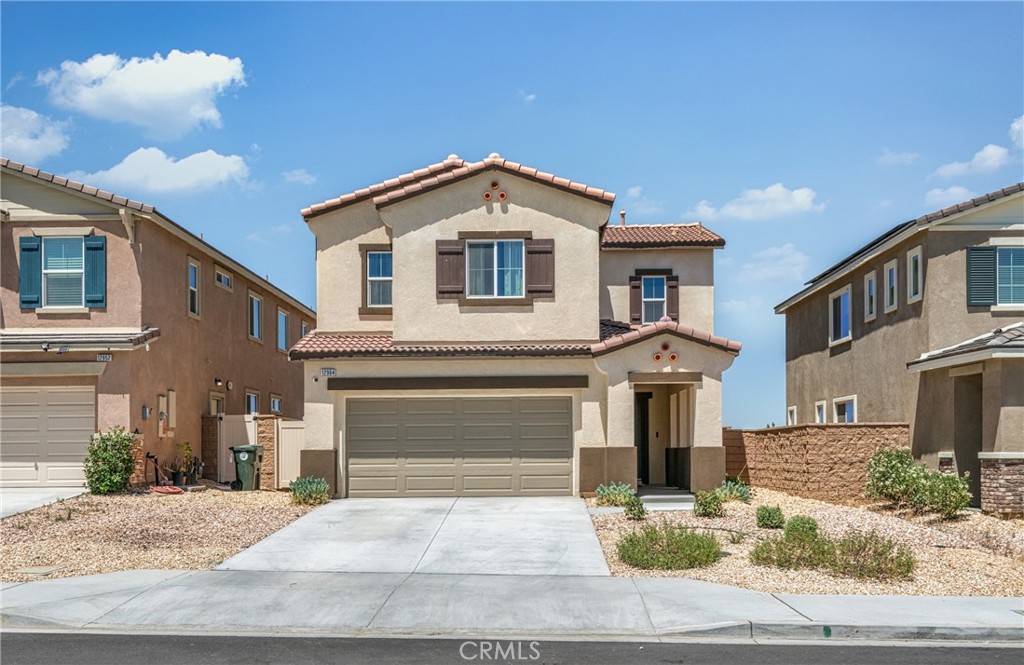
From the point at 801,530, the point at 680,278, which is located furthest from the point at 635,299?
the point at 801,530

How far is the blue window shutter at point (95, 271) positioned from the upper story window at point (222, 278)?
5.43 metres

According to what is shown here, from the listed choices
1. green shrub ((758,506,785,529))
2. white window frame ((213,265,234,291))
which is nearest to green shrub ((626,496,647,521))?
green shrub ((758,506,785,529))

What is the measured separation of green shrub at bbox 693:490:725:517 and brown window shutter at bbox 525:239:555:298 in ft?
19.9

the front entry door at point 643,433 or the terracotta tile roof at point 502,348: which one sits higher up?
the terracotta tile roof at point 502,348

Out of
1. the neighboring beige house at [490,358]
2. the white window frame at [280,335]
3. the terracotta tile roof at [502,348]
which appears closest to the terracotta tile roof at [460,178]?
the neighboring beige house at [490,358]

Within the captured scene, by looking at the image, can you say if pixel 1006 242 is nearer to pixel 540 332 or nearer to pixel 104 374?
pixel 540 332

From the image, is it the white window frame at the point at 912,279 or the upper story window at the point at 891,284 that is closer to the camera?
the white window frame at the point at 912,279

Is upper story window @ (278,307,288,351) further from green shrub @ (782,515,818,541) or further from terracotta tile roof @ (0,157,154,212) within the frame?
green shrub @ (782,515,818,541)

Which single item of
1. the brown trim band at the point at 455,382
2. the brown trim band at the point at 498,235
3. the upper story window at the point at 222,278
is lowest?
the brown trim band at the point at 455,382

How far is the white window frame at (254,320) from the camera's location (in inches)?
1219

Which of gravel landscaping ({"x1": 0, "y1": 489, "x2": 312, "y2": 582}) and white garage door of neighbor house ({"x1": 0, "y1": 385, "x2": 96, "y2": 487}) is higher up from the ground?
white garage door of neighbor house ({"x1": 0, "y1": 385, "x2": 96, "y2": 487})

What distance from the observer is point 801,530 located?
15031 millimetres

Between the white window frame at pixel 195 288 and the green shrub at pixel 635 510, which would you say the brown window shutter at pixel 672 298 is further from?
the white window frame at pixel 195 288

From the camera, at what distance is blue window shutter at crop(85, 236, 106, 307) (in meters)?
22.7
